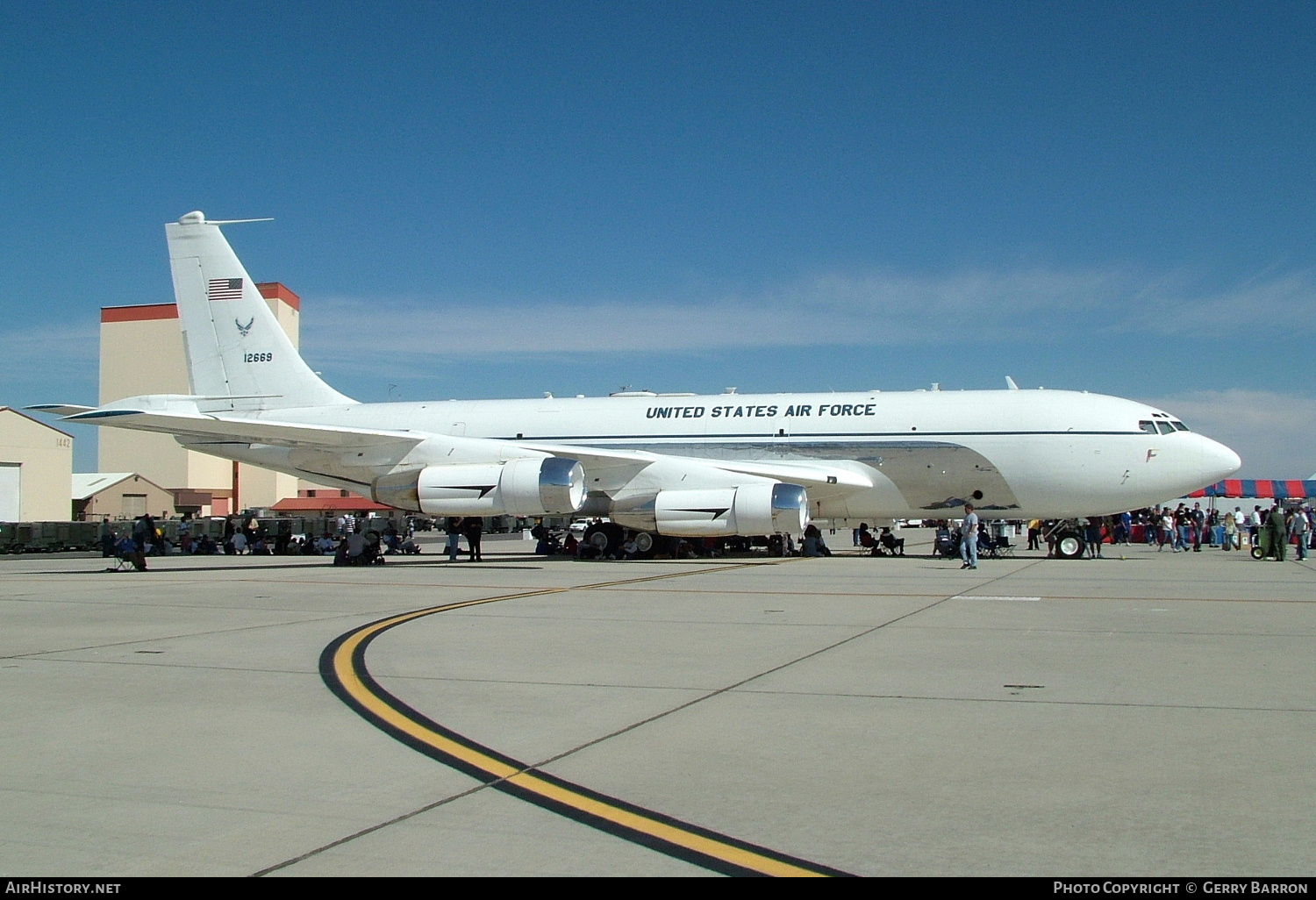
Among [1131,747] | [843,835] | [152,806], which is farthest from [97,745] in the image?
[1131,747]

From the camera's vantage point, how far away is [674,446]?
92.1 ft

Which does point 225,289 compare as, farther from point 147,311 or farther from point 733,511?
point 147,311

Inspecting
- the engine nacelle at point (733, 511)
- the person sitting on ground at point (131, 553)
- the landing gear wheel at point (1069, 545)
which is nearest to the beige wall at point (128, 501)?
the person sitting on ground at point (131, 553)

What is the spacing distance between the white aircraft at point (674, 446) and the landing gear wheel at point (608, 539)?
64mm

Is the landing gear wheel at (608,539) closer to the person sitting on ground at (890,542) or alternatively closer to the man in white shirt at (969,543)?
the person sitting on ground at (890,542)

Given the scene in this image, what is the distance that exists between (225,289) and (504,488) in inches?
413

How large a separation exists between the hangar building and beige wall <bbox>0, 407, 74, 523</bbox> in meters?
28.5

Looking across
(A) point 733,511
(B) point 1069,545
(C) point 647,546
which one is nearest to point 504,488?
(C) point 647,546

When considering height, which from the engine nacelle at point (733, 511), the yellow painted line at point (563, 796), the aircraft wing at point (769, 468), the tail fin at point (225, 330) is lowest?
the yellow painted line at point (563, 796)

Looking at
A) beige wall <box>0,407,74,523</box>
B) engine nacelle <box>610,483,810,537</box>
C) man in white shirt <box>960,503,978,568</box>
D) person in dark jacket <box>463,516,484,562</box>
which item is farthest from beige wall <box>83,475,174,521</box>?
man in white shirt <box>960,503,978,568</box>

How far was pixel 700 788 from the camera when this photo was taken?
5.38 metres

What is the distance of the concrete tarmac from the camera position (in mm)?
4484

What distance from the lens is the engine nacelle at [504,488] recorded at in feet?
80.7

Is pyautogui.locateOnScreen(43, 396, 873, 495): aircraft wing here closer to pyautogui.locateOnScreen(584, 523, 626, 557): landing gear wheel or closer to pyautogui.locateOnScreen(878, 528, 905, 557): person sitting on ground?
pyautogui.locateOnScreen(584, 523, 626, 557): landing gear wheel
